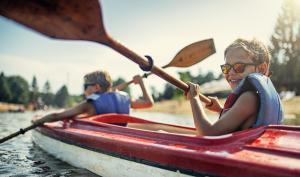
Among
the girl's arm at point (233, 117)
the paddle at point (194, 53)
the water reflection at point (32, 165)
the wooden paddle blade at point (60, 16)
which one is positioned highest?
the wooden paddle blade at point (60, 16)

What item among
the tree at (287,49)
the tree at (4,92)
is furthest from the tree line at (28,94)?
the tree at (287,49)

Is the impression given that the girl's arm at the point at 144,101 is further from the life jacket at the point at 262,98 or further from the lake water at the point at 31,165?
the life jacket at the point at 262,98

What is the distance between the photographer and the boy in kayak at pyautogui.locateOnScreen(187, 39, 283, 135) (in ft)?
9.34

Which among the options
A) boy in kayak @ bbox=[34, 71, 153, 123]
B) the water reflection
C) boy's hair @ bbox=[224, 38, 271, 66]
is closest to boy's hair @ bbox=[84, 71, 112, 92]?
boy in kayak @ bbox=[34, 71, 153, 123]

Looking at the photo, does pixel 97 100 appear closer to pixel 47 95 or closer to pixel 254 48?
pixel 254 48

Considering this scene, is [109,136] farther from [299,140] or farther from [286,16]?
[286,16]

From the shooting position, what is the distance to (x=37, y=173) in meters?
5.04

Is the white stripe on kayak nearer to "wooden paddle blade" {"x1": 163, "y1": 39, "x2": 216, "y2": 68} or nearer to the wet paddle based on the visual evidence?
the wet paddle

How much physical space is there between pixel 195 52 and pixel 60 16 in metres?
2.86

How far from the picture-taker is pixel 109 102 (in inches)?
234

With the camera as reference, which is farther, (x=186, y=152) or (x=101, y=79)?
(x=101, y=79)

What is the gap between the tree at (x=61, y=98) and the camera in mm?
119156

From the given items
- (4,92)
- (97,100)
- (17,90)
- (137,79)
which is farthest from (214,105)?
(17,90)

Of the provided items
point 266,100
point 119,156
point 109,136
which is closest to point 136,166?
point 119,156
